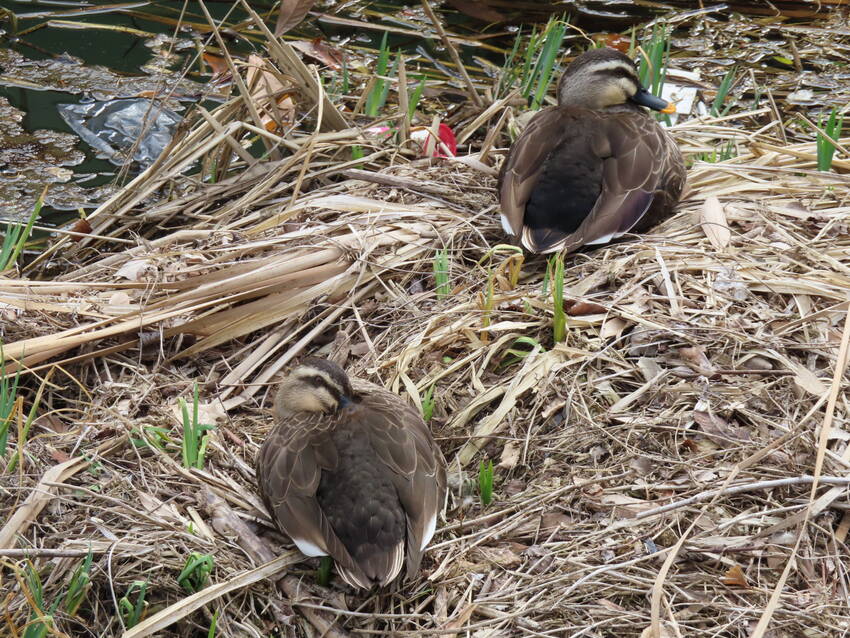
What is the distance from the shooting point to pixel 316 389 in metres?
3.52

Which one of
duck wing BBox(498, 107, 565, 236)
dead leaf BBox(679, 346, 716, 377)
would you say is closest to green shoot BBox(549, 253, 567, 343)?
dead leaf BBox(679, 346, 716, 377)

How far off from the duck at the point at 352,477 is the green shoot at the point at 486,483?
12cm

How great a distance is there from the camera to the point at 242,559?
332 centimetres

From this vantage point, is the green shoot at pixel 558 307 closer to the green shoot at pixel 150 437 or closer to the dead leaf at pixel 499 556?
the dead leaf at pixel 499 556

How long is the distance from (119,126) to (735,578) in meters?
4.66

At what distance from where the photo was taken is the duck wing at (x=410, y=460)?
3.17 meters

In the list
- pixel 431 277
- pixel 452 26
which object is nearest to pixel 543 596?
pixel 431 277

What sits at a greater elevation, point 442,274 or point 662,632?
point 442,274

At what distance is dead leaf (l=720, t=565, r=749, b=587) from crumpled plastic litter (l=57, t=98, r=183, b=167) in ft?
13.9

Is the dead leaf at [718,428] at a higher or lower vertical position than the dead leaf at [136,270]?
higher

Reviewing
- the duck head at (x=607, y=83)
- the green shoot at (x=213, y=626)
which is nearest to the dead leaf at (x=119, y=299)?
the green shoot at (x=213, y=626)

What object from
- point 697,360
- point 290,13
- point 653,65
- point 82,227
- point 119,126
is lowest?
point 119,126

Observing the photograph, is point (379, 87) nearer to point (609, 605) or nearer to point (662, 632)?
point (609, 605)

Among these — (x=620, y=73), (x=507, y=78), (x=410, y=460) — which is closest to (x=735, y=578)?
(x=410, y=460)
